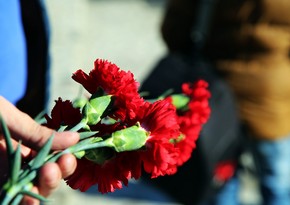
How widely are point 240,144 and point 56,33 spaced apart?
0.83 meters

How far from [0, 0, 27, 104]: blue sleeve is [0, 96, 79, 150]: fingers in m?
0.43

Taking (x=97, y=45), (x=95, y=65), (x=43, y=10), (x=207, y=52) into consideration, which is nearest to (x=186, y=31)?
(x=207, y=52)

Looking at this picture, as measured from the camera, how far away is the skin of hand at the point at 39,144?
67 centimetres

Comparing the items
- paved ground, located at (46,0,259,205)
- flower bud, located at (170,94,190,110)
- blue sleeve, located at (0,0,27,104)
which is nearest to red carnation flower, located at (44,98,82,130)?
flower bud, located at (170,94,190,110)

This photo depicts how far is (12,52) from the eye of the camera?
123 cm

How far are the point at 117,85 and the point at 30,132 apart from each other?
0.11m

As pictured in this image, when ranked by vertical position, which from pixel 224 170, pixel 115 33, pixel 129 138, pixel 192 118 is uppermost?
pixel 129 138

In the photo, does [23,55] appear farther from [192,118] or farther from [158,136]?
[158,136]

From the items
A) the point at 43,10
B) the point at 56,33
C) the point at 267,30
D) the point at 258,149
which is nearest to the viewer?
the point at 43,10

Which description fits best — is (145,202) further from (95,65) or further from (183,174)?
(95,65)

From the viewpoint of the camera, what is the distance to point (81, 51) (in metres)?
3.21

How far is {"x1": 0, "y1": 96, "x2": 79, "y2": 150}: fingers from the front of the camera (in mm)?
706

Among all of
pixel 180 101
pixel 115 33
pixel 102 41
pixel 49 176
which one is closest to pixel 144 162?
pixel 49 176

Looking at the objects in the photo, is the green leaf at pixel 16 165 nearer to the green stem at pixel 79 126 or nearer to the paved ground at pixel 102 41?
the green stem at pixel 79 126
